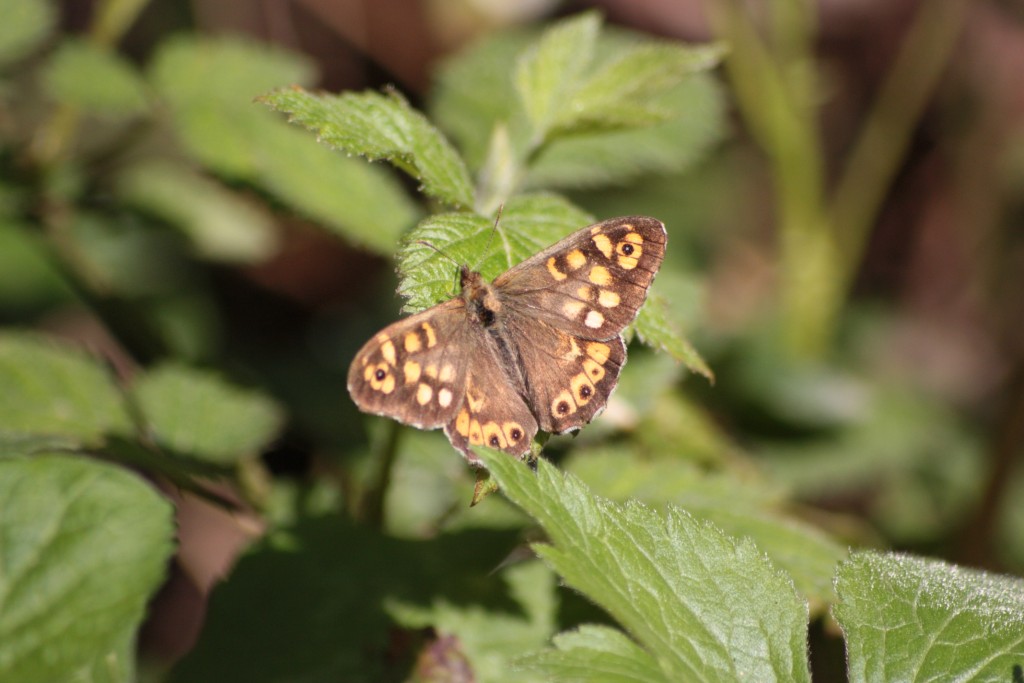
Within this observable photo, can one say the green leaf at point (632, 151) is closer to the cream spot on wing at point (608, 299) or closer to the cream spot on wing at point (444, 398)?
the cream spot on wing at point (608, 299)

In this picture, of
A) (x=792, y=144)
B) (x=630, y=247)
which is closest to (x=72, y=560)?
(x=630, y=247)

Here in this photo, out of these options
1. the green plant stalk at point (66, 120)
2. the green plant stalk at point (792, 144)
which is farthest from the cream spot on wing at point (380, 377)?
the green plant stalk at point (792, 144)

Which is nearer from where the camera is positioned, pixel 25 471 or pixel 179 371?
pixel 25 471

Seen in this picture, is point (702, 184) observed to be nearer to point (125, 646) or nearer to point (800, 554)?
point (800, 554)

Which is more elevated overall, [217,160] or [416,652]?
[217,160]

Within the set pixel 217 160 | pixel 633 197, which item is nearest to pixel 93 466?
pixel 217 160

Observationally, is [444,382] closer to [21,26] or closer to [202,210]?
[21,26]

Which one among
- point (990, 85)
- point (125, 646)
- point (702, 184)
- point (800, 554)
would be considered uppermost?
point (990, 85)
